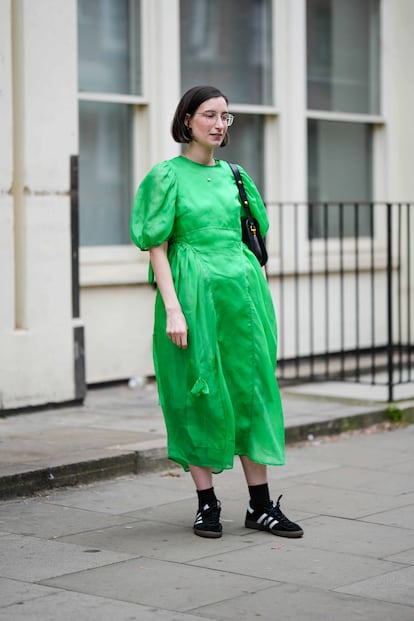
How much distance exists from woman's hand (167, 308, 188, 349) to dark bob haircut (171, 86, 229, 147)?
2.69 feet

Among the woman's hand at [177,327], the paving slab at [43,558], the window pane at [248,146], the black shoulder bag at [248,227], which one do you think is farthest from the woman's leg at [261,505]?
the window pane at [248,146]

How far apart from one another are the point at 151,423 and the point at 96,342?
149 centimetres

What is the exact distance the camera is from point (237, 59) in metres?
11.5

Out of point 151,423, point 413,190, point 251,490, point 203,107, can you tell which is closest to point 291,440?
point 151,423

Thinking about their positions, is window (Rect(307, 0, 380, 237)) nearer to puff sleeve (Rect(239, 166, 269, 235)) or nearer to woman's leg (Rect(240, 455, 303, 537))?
puff sleeve (Rect(239, 166, 269, 235))

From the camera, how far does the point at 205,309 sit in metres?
5.95

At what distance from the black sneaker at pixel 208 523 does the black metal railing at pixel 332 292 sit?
4.56 meters

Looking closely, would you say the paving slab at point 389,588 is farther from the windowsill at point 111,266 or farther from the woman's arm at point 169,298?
the windowsill at point 111,266

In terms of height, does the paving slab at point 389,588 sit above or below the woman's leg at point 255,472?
below

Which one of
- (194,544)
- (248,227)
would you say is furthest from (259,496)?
(248,227)

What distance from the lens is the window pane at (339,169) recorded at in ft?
40.0

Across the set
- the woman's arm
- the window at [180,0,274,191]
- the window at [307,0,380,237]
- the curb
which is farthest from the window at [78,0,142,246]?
the woman's arm

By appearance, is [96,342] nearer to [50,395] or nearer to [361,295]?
[50,395]

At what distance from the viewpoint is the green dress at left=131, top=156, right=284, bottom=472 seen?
19.4 ft
